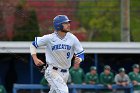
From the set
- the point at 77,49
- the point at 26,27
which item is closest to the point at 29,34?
the point at 26,27

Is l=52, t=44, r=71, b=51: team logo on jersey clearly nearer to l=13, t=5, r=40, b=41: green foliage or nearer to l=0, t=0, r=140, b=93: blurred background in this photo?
l=0, t=0, r=140, b=93: blurred background

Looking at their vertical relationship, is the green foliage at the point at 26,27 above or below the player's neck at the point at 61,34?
below

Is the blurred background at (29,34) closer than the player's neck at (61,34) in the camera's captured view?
No

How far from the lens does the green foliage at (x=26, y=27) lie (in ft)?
52.2

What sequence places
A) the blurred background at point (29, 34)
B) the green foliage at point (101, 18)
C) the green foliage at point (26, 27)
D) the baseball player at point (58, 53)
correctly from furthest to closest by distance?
the green foliage at point (101, 18), the blurred background at point (29, 34), the green foliage at point (26, 27), the baseball player at point (58, 53)

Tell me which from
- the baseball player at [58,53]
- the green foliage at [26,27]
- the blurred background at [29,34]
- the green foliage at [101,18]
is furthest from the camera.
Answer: the green foliage at [101,18]

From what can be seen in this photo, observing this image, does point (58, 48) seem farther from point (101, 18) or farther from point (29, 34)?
point (101, 18)

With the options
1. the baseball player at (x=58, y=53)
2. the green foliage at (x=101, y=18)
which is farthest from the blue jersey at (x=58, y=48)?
the green foliage at (x=101, y=18)

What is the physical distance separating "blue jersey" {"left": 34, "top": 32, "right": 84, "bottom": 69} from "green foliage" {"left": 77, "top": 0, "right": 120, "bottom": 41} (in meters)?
10.00

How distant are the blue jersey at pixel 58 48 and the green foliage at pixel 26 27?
20.9 ft

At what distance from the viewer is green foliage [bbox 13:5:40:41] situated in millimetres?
15922

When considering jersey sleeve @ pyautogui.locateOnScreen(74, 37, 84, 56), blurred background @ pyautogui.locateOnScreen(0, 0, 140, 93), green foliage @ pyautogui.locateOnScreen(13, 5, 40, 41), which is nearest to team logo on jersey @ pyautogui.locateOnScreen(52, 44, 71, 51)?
jersey sleeve @ pyautogui.locateOnScreen(74, 37, 84, 56)

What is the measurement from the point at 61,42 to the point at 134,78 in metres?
5.97

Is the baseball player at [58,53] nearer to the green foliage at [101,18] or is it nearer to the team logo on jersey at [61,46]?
the team logo on jersey at [61,46]
